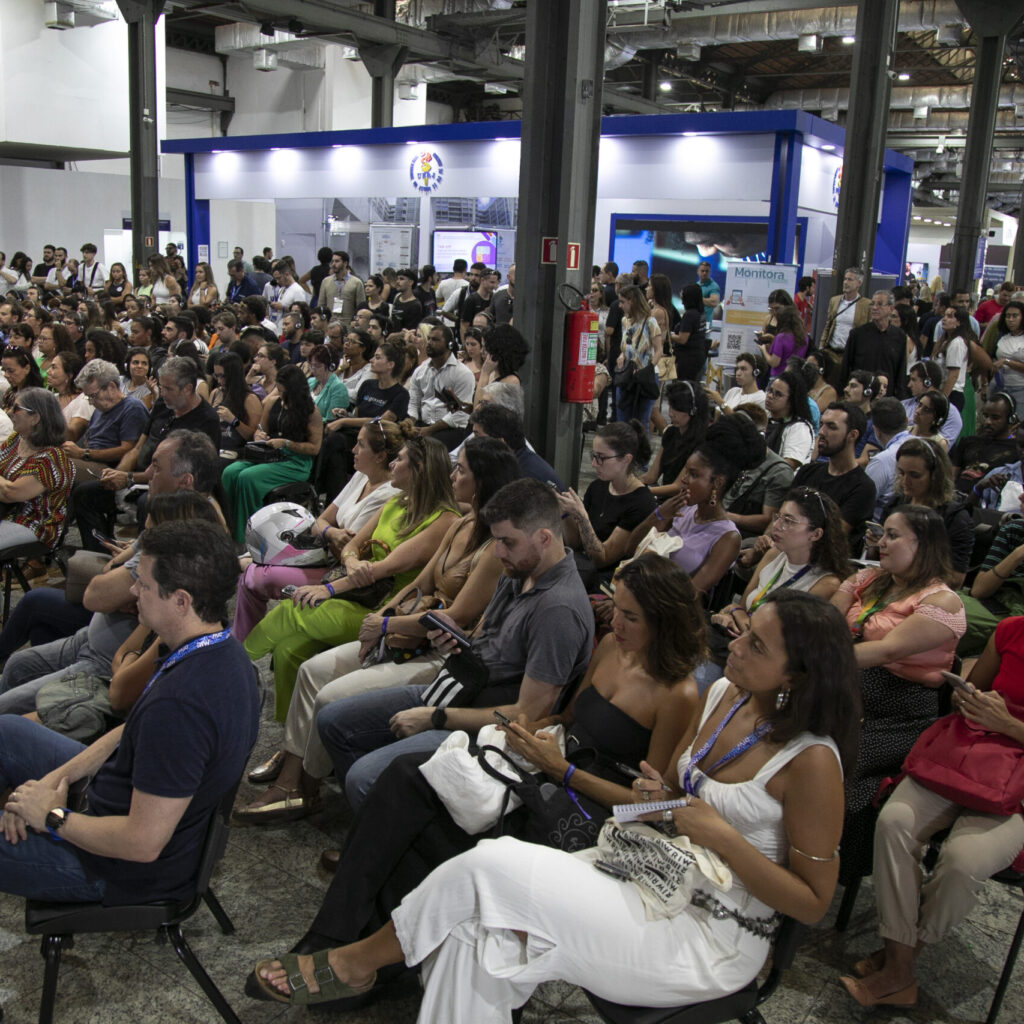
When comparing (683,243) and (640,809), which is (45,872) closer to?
(640,809)

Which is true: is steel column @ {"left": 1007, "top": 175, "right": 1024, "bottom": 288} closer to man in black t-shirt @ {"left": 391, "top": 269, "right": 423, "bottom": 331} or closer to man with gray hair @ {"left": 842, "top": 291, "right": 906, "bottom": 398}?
man with gray hair @ {"left": 842, "top": 291, "right": 906, "bottom": 398}

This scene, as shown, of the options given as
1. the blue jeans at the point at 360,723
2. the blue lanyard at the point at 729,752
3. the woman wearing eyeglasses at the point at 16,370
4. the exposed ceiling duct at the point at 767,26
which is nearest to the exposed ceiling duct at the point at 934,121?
the exposed ceiling duct at the point at 767,26

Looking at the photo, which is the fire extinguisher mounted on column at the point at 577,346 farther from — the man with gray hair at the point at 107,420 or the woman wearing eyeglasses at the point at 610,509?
the man with gray hair at the point at 107,420

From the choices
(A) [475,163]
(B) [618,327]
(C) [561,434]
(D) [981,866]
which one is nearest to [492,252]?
(A) [475,163]

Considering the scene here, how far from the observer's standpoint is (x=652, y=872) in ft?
6.75

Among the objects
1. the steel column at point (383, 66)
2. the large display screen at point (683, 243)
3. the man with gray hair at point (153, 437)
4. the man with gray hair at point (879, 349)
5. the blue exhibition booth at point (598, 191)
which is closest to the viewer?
the man with gray hair at point (153, 437)

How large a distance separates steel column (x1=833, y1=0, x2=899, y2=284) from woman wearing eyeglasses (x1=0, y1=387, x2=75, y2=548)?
28.1 ft

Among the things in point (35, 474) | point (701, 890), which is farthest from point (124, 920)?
point (35, 474)

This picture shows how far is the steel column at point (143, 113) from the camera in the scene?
14.8m

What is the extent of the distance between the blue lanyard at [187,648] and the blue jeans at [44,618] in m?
1.59

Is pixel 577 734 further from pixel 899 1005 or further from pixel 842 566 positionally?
pixel 842 566

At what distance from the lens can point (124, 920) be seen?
7.23 ft

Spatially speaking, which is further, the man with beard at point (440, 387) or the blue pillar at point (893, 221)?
the blue pillar at point (893, 221)

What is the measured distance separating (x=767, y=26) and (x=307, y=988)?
1824cm
